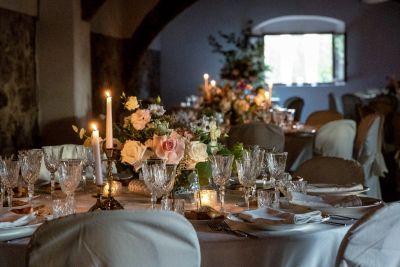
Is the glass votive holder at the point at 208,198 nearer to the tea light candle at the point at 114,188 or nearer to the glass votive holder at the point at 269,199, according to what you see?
the glass votive holder at the point at 269,199

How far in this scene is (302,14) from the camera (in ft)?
44.5

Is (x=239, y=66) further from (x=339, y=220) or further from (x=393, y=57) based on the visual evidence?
(x=339, y=220)

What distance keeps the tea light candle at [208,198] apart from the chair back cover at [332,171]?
0.75 m

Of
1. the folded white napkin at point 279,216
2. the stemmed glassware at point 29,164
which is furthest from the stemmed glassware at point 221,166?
the stemmed glassware at point 29,164

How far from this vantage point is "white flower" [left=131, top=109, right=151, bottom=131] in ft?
10.0

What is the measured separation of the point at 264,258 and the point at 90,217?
25.6 inches

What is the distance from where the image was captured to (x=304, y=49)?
547 inches

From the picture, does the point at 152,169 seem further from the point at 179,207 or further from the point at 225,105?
the point at 225,105

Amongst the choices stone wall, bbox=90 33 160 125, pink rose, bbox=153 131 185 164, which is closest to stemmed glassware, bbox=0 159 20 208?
pink rose, bbox=153 131 185 164

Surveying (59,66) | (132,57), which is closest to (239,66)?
(132,57)

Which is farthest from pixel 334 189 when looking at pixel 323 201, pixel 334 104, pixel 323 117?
pixel 334 104

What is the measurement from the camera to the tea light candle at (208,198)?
3.07 meters

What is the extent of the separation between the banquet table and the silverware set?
0.02 m

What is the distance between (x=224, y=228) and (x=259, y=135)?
3489 millimetres
